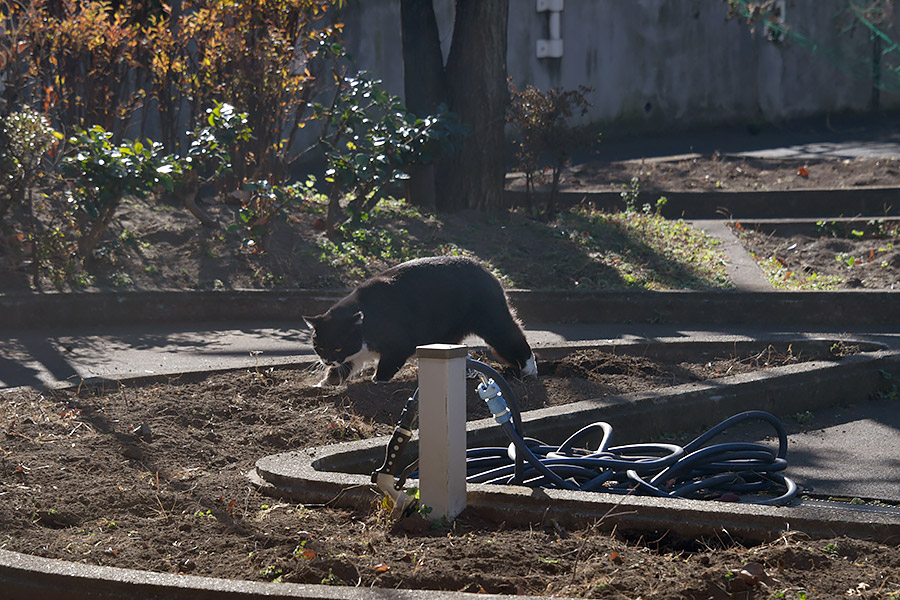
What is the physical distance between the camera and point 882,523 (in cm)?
357

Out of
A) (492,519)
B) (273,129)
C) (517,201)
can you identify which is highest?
(273,129)

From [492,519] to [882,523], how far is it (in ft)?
4.73

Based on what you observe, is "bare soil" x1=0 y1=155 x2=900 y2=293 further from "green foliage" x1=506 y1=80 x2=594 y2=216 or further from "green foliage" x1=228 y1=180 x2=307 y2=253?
"green foliage" x1=506 y1=80 x2=594 y2=216

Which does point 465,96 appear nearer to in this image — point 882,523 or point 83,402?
point 83,402

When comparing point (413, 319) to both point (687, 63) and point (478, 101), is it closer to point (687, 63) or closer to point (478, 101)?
point (478, 101)

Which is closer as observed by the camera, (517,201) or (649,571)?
(649,571)

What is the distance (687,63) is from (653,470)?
749 inches

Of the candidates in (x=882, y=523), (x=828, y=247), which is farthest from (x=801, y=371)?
(x=828, y=247)

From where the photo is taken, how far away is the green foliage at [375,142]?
11164 millimetres

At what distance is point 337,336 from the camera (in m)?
6.36

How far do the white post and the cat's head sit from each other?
2570mm

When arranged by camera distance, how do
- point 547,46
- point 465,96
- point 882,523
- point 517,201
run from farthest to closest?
point 547,46 → point 517,201 → point 465,96 → point 882,523

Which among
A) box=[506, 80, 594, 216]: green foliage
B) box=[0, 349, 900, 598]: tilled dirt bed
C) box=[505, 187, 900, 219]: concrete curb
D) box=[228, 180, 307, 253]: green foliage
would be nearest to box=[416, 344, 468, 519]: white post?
box=[0, 349, 900, 598]: tilled dirt bed

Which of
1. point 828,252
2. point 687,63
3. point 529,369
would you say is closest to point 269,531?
point 529,369
